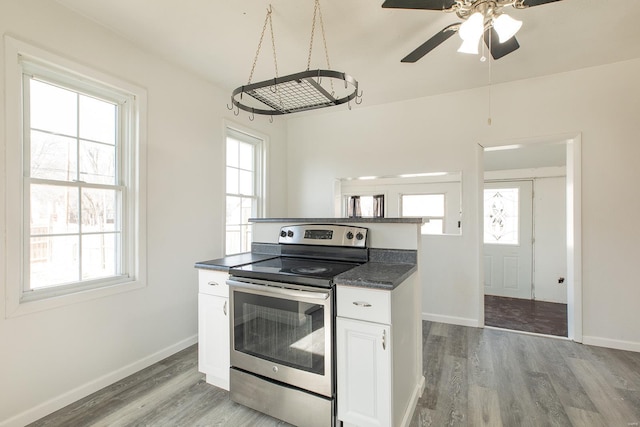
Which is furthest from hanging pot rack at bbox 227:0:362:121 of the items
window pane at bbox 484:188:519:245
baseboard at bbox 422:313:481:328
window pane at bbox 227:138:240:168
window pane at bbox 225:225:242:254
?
window pane at bbox 484:188:519:245

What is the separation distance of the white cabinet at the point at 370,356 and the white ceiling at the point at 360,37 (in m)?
1.92

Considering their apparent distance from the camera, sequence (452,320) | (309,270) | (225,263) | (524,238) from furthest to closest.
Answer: (524,238) < (452,320) < (225,263) < (309,270)

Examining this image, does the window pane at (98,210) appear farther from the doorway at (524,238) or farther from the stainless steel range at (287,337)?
the doorway at (524,238)

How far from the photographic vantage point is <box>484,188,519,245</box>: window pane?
4.74m

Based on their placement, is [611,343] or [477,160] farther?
[477,160]

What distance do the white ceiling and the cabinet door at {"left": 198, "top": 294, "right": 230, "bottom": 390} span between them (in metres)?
2.02

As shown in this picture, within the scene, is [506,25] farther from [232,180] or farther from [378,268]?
[232,180]

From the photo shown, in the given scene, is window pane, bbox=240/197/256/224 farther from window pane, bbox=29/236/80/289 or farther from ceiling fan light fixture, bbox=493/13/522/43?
ceiling fan light fixture, bbox=493/13/522/43

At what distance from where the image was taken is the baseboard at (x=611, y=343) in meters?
2.75

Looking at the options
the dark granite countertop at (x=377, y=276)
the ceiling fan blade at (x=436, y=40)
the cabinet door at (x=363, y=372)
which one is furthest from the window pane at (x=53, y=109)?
the ceiling fan blade at (x=436, y=40)

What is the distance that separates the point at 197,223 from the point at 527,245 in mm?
4726

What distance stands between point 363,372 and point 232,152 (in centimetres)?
286

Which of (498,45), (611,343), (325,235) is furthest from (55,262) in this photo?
(611,343)

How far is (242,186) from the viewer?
3738 mm
